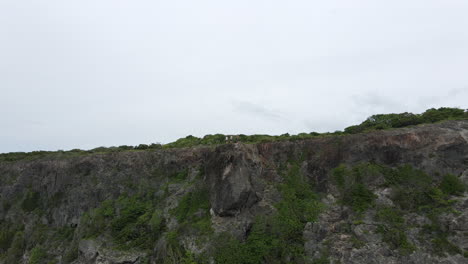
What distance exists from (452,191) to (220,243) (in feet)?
57.7

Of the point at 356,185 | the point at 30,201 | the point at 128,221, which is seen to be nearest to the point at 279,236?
the point at 356,185

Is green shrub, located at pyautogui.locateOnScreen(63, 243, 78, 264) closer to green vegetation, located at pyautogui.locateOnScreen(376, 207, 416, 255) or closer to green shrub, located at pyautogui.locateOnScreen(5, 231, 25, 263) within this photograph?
green shrub, located at pyautogui.locateOnScreen(5, 231, 25, 263)

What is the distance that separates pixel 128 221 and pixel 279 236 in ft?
47.4

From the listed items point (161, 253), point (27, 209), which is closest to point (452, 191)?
point (161, 253)

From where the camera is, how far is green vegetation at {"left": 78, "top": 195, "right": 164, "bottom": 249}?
25.2 metres

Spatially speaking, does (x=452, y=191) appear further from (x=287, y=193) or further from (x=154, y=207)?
(x=154, y=207)

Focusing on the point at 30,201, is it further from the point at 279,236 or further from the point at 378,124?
the point at 378,124

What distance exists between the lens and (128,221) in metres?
27.0

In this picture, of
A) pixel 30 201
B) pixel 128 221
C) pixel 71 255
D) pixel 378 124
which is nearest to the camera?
pixel 71 255

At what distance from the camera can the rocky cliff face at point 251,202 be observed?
64.6 ft

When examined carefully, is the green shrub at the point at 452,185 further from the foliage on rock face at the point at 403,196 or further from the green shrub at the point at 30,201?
the green shrub at the point at 30,201

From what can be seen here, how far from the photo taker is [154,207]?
27.8m

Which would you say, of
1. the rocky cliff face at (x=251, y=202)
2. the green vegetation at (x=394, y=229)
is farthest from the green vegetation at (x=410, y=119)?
the green vegetation at (x=394, y=229)

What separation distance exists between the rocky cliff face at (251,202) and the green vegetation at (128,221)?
107mm
